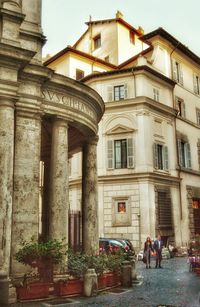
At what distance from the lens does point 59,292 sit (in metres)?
8.48

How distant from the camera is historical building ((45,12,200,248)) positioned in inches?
1007

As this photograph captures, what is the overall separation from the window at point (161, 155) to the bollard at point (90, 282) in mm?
18488

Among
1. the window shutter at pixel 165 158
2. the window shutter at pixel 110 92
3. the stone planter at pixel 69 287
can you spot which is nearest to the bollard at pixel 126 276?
the stone planter at pixel 69 287

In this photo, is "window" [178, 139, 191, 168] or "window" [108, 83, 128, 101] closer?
"window" [108, 83, 128, 101]

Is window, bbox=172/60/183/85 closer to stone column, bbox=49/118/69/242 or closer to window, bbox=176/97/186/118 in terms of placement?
window, bbox=176/97/186/118

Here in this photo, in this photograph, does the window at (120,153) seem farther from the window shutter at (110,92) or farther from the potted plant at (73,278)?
the potted plant at (73,278)

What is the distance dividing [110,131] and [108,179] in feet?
12.0

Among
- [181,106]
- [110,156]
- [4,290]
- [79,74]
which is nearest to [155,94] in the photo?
[181,106]

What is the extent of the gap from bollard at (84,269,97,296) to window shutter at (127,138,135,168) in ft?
56.8

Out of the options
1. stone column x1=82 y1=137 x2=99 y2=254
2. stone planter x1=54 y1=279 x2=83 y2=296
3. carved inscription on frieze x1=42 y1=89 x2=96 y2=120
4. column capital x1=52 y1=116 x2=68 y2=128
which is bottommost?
stone planter x1=54 y1=279 x2=83 y2=296

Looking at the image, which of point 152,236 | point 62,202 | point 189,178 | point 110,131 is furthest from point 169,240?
point 62,202

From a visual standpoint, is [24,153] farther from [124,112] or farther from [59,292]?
[124,112]

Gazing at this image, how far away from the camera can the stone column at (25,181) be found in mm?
8656

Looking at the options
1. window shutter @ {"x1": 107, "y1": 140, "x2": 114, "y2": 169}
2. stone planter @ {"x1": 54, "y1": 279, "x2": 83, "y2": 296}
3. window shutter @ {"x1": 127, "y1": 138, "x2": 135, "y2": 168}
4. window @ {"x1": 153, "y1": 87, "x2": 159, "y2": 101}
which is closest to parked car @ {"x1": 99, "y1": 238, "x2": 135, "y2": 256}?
window shutter @ {"x1": 127, "y1": 138, "x2": 135, "y2": 168}
